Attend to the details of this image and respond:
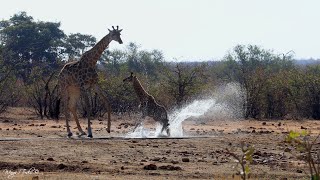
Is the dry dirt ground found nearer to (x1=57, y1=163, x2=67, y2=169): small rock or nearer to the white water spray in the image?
(x1=57, y1=163, x2=67, y2=169): small rock

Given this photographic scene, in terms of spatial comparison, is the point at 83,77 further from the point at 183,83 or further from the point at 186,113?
the point at 183,83

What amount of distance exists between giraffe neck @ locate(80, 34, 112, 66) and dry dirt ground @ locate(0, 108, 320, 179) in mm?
2068

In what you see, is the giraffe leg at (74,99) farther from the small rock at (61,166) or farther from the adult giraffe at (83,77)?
the small rock at (61,166)

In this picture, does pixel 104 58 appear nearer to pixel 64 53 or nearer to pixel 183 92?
pixel 64 53

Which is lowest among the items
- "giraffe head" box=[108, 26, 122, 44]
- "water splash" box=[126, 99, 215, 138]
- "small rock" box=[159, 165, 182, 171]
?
"small rock" box=[159, 165, 182, 171]

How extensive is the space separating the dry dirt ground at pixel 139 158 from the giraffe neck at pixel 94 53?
207cm

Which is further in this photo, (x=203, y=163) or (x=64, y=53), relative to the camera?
(x=64, y=53)

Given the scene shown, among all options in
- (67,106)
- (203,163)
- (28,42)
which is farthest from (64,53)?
(203,163)

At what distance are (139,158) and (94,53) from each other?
17.3ft

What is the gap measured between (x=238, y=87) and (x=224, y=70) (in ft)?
75.7

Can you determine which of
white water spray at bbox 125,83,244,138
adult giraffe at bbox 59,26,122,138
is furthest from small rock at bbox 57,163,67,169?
white water spray at bbox 125,83,244,138

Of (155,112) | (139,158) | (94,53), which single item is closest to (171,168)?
(139,158)

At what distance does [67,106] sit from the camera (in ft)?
57.7

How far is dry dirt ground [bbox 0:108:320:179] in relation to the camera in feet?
35.8
